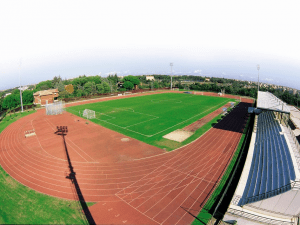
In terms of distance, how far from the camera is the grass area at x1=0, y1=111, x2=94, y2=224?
10273 mm

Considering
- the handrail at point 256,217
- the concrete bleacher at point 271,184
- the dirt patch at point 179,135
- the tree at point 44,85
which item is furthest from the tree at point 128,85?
the handrail at point 256,217

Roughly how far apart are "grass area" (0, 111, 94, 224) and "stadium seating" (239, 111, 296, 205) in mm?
10888

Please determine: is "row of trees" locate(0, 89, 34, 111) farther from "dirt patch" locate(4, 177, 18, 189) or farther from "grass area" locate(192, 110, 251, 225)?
"grass area" locate(192, 110, 251, 225)

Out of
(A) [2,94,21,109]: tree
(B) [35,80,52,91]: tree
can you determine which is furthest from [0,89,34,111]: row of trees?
(B) [35,80,52,91]: tree

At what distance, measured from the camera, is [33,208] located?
1113 cm

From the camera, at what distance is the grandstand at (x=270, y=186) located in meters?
10.1

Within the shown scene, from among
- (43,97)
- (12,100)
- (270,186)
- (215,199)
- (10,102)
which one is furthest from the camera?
(43,97)

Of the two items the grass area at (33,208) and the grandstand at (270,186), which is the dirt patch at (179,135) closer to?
the grandstand at (270,186)

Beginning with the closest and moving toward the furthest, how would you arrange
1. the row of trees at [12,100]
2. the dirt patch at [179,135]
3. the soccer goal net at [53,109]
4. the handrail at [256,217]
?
the handrail at [256,217] → the dirt patch at [179,135] → the soccer goal net at [53,109] → the row of trees at [12,100]

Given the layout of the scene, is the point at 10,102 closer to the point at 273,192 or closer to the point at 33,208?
the point at 33,208

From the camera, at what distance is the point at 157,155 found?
18.1 meters

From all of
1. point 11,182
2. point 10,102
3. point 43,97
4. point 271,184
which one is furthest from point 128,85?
point 271,184

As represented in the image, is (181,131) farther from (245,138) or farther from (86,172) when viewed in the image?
(86,172)

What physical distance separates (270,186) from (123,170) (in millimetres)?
11092
